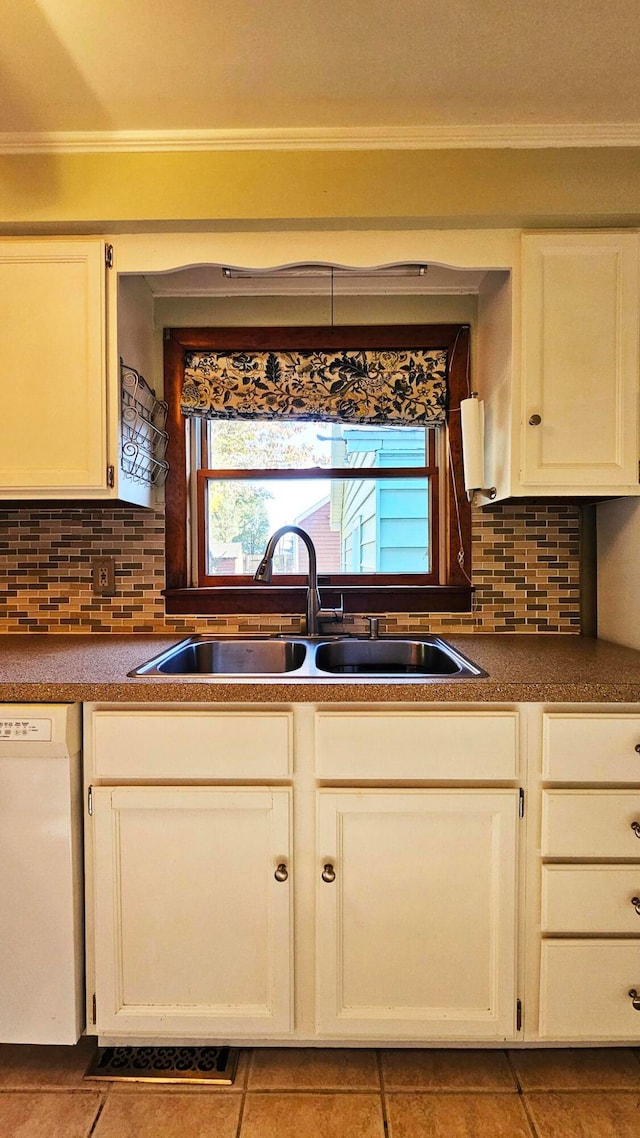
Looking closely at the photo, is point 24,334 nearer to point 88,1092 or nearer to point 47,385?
point 47,385

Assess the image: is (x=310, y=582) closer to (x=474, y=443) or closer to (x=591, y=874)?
(x=474, y=443)

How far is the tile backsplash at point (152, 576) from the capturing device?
2082 millimetres

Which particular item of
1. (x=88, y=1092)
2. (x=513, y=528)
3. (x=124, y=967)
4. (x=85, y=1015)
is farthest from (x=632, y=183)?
(x=88, y=1092)

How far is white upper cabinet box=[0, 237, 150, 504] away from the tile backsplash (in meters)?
0.38

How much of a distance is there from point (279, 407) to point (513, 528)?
3.04 ft

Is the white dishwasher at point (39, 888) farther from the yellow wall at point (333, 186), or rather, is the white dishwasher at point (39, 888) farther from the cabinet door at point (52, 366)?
the yellow wall at point (333, 186)

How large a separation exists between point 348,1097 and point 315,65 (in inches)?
93.9

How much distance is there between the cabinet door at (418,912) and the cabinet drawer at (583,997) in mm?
96

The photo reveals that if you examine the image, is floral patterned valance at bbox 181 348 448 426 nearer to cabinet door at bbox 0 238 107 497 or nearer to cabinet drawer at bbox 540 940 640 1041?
cabinet door at bbox 0 238 107 497

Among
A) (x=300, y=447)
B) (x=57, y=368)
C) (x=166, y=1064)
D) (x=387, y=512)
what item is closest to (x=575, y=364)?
(x=387, y=512)

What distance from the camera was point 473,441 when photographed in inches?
73.8

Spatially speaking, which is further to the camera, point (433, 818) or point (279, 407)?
point (279, 407)

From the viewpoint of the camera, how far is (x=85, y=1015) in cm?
143

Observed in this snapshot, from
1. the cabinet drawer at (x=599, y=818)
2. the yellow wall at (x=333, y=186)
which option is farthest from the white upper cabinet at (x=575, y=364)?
the cabinet drawer at (x=599, y=818)
